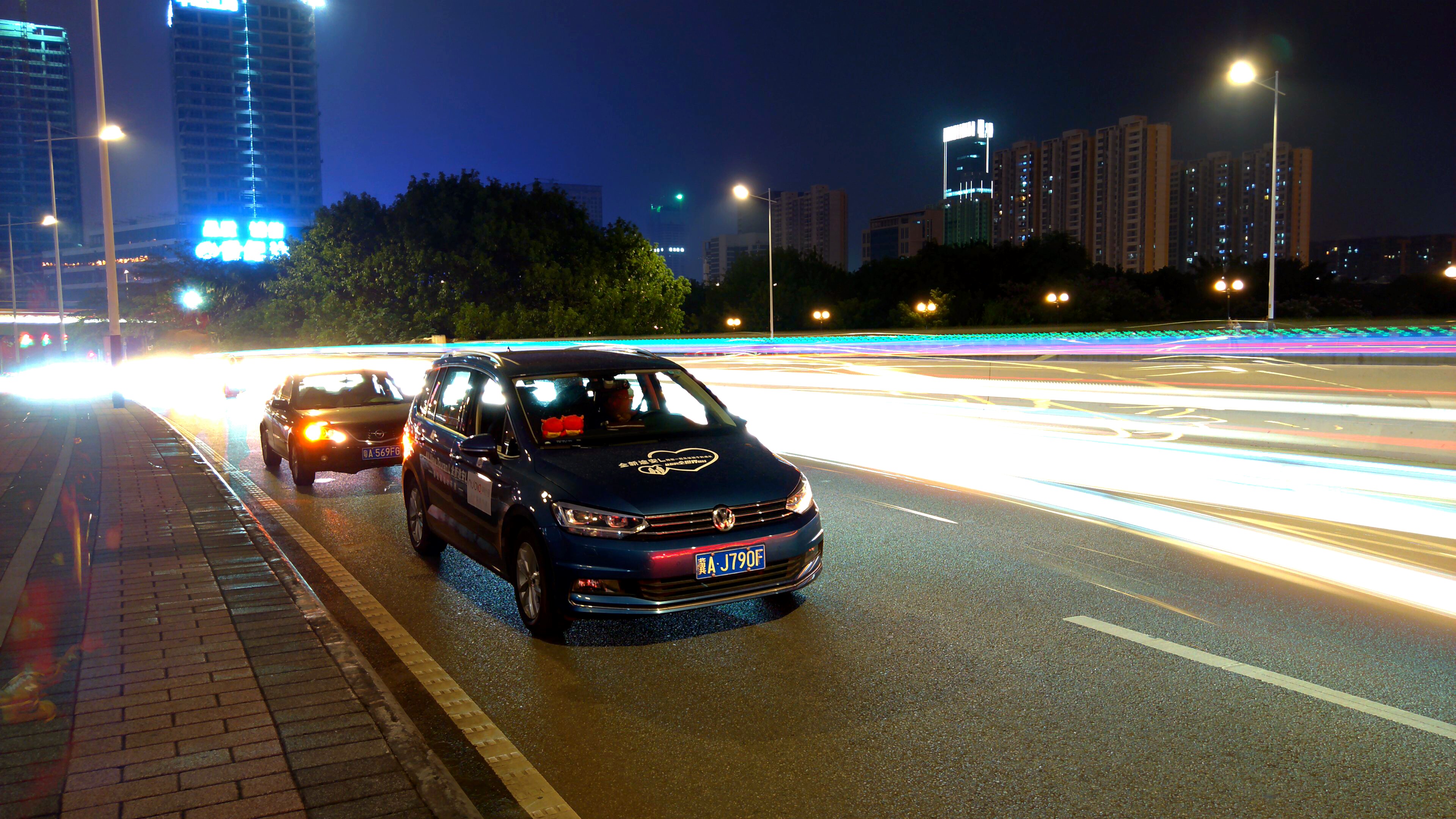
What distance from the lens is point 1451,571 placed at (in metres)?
6.93

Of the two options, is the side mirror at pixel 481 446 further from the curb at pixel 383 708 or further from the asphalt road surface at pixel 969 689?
the curb at pixel 383 708

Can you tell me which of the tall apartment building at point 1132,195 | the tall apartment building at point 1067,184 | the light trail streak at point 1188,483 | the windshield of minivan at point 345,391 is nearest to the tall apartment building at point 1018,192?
the tall apartment building at point 1067,184

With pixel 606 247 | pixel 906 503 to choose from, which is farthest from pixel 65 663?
pixel 606 247

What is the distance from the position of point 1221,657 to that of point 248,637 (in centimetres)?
529

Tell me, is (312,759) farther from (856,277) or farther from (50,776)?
(856,277)

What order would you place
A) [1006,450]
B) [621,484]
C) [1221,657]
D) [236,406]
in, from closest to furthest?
1. [1221,657]
2. [621,484]
3. [1006,450]
4. [236,406]

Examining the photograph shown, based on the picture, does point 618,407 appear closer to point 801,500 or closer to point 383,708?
point 801,500

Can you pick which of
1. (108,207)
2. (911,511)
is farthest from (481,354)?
(108,207)

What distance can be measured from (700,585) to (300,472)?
7.75 metres

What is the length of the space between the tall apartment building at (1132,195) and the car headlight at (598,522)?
442ft

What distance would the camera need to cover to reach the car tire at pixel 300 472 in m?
11.5

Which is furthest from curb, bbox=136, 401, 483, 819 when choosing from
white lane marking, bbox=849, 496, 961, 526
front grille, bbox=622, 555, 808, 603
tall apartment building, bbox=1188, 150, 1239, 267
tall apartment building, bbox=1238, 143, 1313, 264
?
tall apartment building, bbox=1188, 150, 1239, 267

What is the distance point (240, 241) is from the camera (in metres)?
86.7

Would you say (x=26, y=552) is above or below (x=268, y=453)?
below
